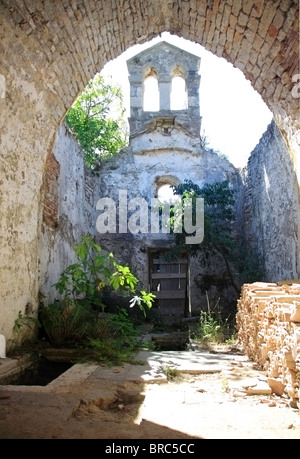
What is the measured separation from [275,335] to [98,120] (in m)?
15.2

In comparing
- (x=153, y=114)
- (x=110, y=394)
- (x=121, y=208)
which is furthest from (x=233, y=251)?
(x=110, y=394)

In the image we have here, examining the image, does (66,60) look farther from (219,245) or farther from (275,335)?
(219,245)

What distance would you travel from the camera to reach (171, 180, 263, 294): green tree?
9.79 m

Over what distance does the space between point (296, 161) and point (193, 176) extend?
7.88m

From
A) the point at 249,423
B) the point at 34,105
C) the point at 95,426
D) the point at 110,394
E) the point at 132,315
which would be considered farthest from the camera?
the point at 132,315

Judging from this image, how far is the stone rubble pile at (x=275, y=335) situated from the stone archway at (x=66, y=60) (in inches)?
66.6

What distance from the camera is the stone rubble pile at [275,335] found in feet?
9.27

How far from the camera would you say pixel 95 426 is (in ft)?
7.26

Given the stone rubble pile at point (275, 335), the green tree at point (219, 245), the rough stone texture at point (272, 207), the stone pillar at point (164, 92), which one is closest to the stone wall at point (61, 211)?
the green tree at point (219, 245)

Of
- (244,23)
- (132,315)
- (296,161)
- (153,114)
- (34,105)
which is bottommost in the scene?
(132,315)

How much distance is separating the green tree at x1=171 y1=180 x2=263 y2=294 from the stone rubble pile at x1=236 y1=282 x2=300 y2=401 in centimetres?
453

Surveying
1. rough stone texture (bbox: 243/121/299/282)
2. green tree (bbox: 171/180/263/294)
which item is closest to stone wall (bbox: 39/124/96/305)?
green tree (bbox: 171/180/263/294)

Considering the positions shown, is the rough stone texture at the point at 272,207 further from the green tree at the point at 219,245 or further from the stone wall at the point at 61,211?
the stone wall at the point at 61,211
